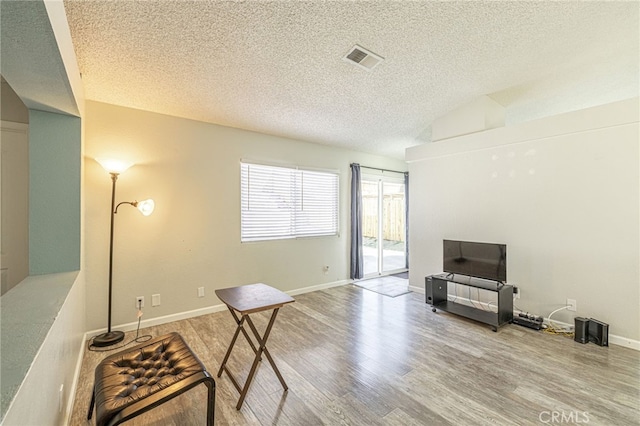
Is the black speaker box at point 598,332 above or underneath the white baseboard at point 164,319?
above

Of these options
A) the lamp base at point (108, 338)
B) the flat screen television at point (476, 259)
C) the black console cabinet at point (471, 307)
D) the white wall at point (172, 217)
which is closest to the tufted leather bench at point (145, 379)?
the lamp base at point (108, 338)

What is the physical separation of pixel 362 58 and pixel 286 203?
2517mm

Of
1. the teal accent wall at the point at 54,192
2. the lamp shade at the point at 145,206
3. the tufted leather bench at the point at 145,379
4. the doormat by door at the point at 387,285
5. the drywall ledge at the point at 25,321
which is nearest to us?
the drywall ledge at the point at 25,321

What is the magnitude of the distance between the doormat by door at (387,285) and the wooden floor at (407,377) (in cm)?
127

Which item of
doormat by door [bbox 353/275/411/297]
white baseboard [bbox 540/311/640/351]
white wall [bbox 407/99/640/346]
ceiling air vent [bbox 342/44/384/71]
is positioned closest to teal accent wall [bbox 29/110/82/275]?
ceiling air vent [bbox 342/44/384/71]

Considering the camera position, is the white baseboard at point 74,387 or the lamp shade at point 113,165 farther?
the lamp shade at point 113,165

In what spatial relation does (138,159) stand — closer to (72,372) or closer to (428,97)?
(72,372)

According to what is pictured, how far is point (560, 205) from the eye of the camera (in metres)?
3.29

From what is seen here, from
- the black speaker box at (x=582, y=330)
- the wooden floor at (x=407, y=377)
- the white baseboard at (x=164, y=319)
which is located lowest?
the wooden floor at (x=407, y=377)

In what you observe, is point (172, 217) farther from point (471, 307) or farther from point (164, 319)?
point (471, 307)

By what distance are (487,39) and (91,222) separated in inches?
182

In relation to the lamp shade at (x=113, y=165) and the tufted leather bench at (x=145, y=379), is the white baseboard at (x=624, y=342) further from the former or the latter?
the lamp shade at (x=113, y=165)

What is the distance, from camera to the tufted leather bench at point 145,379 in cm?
135

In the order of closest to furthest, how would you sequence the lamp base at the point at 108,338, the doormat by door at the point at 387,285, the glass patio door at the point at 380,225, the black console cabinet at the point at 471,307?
the lamp base at the point at 108,338 → the black console cabinet at the point at 471,307 → the doormat by door at the point at 387,285 → the glass patio door at the point at 380,225
